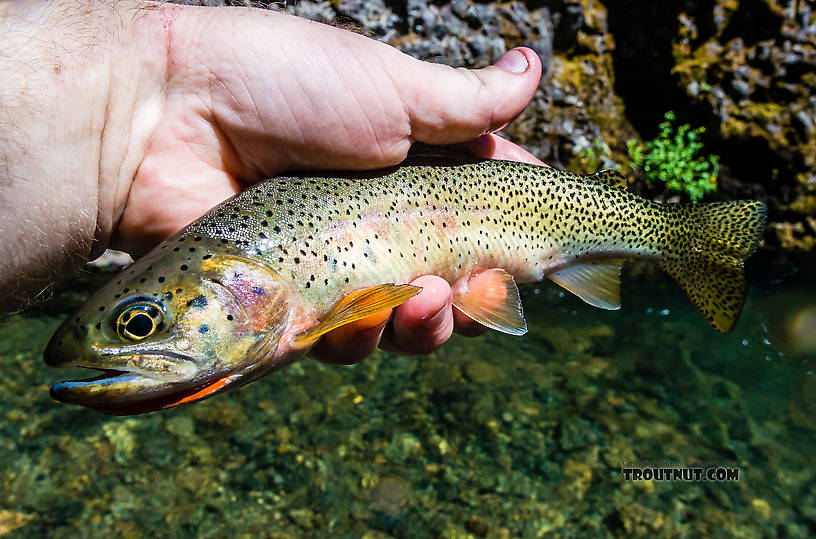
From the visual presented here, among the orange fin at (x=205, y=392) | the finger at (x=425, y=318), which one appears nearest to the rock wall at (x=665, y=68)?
the finger at (x=425, y=318)

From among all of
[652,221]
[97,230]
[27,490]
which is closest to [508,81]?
[652,221]

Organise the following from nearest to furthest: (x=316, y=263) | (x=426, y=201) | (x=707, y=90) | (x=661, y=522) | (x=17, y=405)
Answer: (x=316, y=263) → (x=426, y=201) → (x=661, y=522) → (x=17, y=405) → (x=707, y=90)

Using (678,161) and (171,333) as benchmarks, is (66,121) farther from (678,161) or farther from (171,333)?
(678,161)

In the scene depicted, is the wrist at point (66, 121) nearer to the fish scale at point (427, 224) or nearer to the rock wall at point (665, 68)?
the fish scale at point (427, 224)

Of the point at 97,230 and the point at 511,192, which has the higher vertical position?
the point at 511,192

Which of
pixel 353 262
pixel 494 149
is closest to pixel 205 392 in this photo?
pixel 353 262

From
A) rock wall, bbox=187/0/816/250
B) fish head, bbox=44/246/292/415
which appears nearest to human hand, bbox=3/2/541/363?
fish head, bbox=44/246/292/415

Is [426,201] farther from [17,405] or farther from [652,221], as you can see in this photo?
[17,405]
